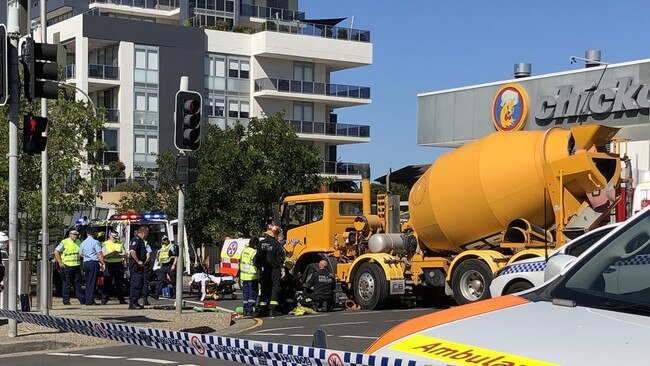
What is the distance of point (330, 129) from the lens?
69938mm

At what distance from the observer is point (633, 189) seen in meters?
17.6

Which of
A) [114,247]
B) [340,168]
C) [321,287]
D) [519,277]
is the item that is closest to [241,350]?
[519,277]

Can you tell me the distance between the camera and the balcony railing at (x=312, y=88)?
67.2m

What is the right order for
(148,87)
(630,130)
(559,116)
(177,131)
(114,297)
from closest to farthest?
(177,131) → (114,297) → (630,130) → (559,116) → (148,87)

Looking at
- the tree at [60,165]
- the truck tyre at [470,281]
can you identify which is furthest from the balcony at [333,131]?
the truck tyre at [470,281]

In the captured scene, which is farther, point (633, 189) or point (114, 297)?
point (114, 297)

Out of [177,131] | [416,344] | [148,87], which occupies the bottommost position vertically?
[416,344]

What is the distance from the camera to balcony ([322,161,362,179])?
69938 millimetres

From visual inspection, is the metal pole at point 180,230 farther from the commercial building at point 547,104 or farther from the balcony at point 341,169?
the balcony at point 341,169

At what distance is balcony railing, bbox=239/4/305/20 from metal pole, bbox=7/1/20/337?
196 ft

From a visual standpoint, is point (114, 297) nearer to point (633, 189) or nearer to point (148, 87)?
point (633, 189)

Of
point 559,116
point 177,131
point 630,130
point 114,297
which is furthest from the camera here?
point 559,116

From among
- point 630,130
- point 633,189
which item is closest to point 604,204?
point 633,189

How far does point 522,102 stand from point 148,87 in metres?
31.8
